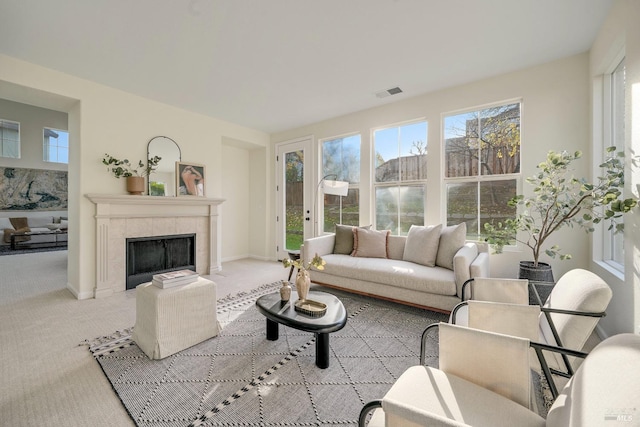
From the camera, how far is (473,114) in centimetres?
350

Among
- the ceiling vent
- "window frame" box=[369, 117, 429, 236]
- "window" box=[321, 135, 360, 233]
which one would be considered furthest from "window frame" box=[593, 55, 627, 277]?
"window" box=[321, 135, 360, 233]

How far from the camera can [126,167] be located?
371 centimetres

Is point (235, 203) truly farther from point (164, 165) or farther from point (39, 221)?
point (39, 221)

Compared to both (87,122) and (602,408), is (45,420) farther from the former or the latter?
(87,122)

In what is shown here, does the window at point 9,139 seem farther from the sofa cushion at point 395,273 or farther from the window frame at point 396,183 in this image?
the window frame at point 396,183

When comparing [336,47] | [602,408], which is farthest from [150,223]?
[602,408]

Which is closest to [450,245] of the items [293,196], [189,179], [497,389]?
[497,389]

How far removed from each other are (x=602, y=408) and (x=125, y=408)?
2062 millimetres

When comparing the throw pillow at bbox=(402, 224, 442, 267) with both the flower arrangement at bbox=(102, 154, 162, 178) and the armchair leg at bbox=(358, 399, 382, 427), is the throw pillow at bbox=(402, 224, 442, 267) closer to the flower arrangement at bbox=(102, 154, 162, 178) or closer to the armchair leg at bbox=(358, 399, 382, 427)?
the armchair leg at bbox=(358, 399, 382, 427)

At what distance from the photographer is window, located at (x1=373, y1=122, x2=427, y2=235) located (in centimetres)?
390

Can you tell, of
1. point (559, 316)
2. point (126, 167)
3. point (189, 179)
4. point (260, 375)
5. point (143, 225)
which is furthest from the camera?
point (189, 179)

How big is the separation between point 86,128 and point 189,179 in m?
1.39

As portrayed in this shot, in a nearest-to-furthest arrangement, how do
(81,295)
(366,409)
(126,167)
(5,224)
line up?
(366,409)
(81,295)
(126,167)
(5,224)

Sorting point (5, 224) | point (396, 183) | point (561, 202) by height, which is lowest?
point (5, 224)
